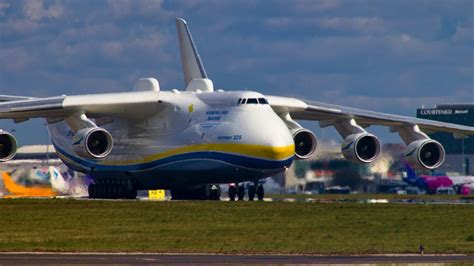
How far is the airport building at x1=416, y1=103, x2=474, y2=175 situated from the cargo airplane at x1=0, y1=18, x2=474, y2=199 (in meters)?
52.5

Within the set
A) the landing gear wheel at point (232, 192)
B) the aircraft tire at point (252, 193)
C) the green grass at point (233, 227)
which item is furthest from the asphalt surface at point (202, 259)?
the landing gear wheel at point (232, 192)

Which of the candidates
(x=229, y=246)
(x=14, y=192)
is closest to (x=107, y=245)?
(x=229, y=246)

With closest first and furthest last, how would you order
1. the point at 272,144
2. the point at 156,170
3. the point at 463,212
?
the point at 463,212 → the point at 272,144 → the point at 156,170

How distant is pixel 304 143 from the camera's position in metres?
57.1

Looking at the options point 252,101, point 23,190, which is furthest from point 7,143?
point 23,190

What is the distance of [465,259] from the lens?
2839 cm

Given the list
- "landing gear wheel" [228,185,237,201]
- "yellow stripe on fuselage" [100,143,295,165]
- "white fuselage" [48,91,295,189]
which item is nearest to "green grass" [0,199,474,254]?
"yellow stripe on fuselage" [100,143,295,165]

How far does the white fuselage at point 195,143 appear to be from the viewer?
5169 centimetres

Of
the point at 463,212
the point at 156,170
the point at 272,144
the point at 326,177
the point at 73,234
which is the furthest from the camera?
the point at 326,177

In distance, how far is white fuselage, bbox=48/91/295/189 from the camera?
170ft

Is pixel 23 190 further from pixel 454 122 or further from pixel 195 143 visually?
pixel 454 122

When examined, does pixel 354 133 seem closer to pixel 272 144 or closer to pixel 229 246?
pixel 272 144

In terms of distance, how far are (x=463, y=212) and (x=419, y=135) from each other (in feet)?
44.5

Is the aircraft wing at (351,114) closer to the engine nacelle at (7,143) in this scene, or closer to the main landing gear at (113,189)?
the main landing gear at (113,189)
